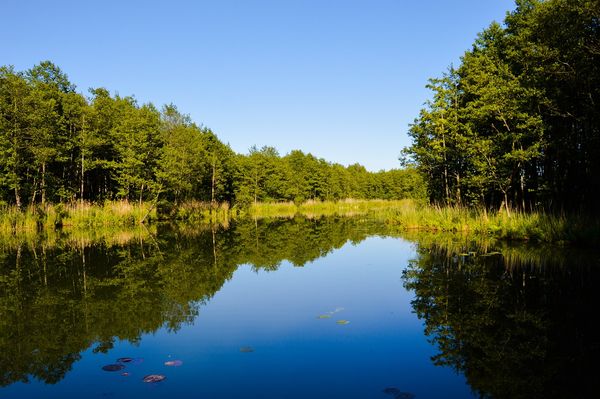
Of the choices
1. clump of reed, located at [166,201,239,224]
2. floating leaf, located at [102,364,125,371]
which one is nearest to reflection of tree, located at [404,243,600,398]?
floating leaf, located at [102,364,125,371]

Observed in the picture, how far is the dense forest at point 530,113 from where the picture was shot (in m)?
16.2

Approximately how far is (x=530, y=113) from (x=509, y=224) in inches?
222

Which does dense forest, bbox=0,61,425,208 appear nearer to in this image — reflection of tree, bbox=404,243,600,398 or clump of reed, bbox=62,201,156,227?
Answer: clump of reed, bbox=62,201,156,227

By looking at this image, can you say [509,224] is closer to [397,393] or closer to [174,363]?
[397,393]

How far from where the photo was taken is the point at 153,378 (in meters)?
5.12

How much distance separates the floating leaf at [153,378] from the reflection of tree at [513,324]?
3.74m

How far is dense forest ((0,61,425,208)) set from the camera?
26925 millimetres

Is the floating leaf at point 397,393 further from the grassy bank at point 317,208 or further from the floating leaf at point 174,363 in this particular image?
the grassy bank at point 317,208

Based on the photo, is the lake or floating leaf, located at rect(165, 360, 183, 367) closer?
the lake

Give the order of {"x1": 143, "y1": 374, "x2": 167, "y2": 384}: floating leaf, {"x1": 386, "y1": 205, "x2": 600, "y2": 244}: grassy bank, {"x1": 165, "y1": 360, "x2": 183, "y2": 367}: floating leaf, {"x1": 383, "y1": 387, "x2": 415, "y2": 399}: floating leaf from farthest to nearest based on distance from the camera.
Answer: {"x1": 386, "y1": 205, "x2": 600, "y2": 244}: grassy bank → {"x1": 165, "y1": 360, "x2": 183, "y2": 367}: floating leaf → {"x1": 143, "y1": 374, "x2": 167, "y2": 384}: floating leaf → {"x1": 383, "y1": 387, "x2": 415, "y2": 399}: floating leaf

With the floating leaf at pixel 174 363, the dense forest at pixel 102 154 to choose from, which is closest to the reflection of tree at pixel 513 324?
the floating leaf at pixel 174 363

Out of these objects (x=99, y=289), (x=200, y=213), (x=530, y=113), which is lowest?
(x=99, y=289)

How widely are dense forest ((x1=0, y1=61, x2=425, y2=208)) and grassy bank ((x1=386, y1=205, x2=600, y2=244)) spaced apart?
366 inches

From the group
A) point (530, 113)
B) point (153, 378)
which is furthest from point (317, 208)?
point (153, 378)
